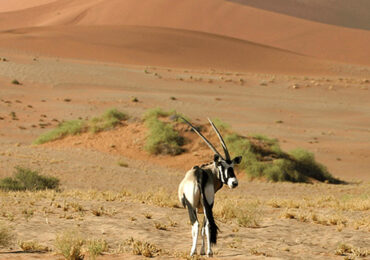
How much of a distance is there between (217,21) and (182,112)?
272 ft

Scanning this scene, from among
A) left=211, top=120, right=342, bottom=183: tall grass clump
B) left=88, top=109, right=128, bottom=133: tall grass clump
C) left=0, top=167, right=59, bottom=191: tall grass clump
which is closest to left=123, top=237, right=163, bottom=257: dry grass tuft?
left=0, top=167, right=59, bottom=191: tall grass clump

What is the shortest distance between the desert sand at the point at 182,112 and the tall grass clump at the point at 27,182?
2.93 ft

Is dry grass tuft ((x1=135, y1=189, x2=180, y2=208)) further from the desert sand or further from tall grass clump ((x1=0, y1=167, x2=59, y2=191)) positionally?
tall grass clump ((x1=0, y1=167, x2=59, y2=191))

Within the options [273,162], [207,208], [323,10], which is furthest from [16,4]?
[207,208]

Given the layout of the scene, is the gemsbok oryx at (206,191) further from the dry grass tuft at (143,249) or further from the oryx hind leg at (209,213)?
the dry grass tuft at (143,249)

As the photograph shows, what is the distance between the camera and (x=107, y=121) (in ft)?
86.0

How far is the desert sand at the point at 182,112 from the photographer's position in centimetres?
1077

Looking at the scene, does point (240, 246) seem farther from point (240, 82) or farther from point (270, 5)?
point (270, 5)

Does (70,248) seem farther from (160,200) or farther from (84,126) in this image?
(84,126)

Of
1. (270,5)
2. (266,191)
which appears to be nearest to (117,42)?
(266,191)

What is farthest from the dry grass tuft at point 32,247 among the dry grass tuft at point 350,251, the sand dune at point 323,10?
the sand dune at point 323,10

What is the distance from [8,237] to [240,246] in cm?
328

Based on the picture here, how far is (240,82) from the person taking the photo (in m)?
51.4

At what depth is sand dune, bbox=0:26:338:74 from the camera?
67.4 meters
